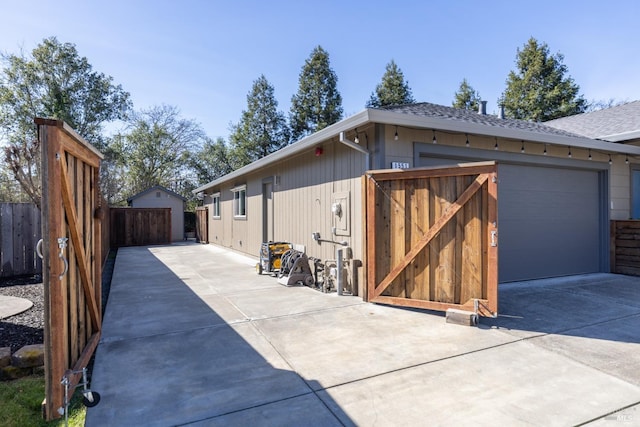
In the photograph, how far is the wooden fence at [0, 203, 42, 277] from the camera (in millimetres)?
6594

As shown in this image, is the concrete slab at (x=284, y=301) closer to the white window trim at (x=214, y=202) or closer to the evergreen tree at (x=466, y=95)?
the white window trim at (x=214, y=202)

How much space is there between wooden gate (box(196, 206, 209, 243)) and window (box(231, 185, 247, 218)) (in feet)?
16.7

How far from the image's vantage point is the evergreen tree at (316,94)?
24375 millimetres

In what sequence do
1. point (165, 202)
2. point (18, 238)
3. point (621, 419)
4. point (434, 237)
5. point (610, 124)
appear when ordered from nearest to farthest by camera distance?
1. point (621, 419)
2. point (434, 237)
3. point (18, 238)
4. point (610, 124)
5. point (165, 202)

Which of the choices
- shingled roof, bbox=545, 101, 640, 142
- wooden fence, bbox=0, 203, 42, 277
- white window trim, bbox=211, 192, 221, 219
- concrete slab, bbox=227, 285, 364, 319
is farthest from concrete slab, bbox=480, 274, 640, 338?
white window trim, bbox=211, 192, 221, 219

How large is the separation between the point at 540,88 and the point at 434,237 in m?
23.4

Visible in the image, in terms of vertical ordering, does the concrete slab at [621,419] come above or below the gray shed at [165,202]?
below

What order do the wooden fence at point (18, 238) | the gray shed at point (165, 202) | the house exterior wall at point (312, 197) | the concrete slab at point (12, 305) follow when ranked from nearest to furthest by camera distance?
the concrete slab at point (12, 305) → the house exterior wall at point (312, 197) → the wooden fence at point (18, 238) → the gray shed at point (165, 202)

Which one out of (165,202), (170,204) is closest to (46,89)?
(165,202)

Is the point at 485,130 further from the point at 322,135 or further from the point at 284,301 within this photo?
the point at 284,301

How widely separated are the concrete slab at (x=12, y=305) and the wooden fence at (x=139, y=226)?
10.4 m

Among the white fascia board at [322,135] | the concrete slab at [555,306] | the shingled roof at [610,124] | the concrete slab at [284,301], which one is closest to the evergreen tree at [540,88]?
the shingled roof at [610,124]

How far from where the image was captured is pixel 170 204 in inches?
731

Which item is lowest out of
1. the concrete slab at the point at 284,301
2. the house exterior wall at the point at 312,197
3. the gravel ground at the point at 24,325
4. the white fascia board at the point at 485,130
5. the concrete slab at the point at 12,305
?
the concrete slab at the point at 284,301
